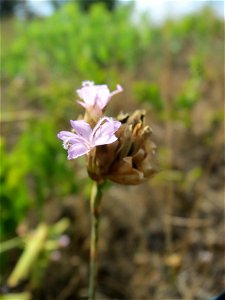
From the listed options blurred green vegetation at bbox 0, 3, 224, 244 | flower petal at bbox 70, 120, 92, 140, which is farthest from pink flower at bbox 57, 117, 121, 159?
blurred green vegetation at bbox 0, 3, 224, 244

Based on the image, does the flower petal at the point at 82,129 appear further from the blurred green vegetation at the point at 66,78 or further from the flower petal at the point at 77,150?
the blurred green vegetation at the point at 66,78

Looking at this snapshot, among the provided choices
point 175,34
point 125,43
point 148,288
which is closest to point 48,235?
point 148,288

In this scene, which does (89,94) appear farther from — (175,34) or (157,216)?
(175,34)

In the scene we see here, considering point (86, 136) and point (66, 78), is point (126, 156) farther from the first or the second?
point (66, 78)

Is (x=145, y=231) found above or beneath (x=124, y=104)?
beneath

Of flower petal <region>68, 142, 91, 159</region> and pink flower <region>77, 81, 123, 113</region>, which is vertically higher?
pink flower <region>77, 81, 123, 113</region>

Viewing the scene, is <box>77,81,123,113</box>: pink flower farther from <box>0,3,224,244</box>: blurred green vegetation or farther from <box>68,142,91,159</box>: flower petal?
<box>0,3,224,244</box>: blurred green vegetation
